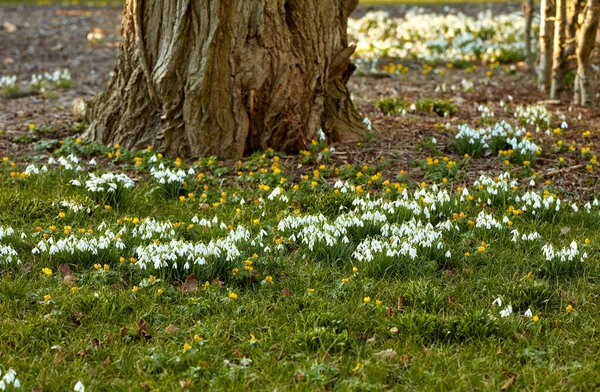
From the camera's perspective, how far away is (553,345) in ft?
14.6

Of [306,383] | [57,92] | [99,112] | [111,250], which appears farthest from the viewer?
[57,92]

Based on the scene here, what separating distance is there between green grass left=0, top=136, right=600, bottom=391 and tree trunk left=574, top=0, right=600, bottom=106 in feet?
11.4

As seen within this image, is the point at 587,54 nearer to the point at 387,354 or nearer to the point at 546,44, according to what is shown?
the point at 546,44

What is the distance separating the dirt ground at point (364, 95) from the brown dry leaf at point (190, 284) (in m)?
2.66

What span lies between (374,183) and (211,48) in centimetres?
185

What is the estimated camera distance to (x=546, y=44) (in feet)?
33.9

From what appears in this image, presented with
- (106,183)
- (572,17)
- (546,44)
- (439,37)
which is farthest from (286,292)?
(439,37)

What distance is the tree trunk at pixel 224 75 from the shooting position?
7.20 meters

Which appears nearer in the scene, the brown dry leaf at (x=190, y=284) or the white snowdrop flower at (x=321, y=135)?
the brown dry leaf at (x=190, y=284)

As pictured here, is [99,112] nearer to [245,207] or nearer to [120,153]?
[120,153]

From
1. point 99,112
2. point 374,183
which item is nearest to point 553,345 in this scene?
point 374,183

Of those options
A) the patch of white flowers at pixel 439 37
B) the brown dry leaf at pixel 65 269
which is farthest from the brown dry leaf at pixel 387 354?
the patch of white flowers at pixel 439 37

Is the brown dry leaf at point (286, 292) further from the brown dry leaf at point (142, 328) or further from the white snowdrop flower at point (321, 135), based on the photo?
the white snowdrop flower at point (321, 135)

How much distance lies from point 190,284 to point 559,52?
6.45 meters
